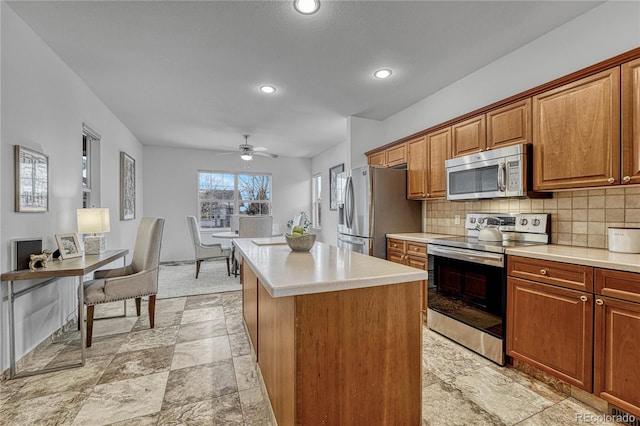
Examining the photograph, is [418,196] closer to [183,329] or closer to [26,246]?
[183,329]

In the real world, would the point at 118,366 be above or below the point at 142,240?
below

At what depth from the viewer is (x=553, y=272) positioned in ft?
6.13

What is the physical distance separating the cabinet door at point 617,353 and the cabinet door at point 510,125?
1.34 meters

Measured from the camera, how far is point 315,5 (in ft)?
6.72

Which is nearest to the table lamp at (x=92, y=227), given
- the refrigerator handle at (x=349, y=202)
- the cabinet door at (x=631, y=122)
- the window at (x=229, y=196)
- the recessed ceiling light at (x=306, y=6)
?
the recessed ceiling light at (x=306, y=6)

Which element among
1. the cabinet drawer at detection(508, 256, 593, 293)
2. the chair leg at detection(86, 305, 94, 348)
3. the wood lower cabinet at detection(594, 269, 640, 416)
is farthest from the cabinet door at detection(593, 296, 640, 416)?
the chair leg at detection(86, 305, 94, 348)

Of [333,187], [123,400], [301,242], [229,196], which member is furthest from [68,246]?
[333,187]

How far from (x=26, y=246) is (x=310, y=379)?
2.44m

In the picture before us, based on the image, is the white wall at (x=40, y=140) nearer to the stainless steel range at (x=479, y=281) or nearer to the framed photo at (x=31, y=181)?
the framed photo at (x=31, y=181)

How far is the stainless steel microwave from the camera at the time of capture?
2.33m

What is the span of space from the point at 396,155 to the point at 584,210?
207 centimetres

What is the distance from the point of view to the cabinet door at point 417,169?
11.2ft

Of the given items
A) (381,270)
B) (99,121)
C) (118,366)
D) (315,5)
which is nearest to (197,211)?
(99,121)
